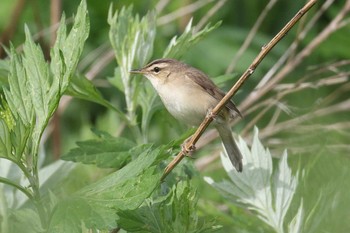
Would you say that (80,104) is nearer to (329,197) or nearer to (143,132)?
(143,132)

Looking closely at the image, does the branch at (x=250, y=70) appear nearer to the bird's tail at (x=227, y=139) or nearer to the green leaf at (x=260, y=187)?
the green leaf at (x=260, y=187)

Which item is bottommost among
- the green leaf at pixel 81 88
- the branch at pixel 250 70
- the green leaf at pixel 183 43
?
the branch at pixel 250 70

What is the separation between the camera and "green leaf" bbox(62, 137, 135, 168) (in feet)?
5.76

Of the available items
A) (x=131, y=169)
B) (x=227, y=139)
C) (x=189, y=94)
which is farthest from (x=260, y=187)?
(x=189, y=94)

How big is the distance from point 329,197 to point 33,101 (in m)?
0.57

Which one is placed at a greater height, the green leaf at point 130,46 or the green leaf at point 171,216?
the green leaf at point 130,46

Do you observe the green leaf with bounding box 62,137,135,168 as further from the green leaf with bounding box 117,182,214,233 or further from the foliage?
the green leaf with bounding box 117,182,214,233

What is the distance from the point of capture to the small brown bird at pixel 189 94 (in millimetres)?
2340

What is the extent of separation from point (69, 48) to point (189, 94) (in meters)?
1.14

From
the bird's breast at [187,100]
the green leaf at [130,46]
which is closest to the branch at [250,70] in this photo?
the green leaf at [130,46]

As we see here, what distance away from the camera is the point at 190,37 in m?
1.94

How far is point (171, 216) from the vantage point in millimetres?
1441

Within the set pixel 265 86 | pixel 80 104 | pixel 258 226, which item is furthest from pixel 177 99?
pixel 80 104

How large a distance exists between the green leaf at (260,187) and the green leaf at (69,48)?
47 centimetres
